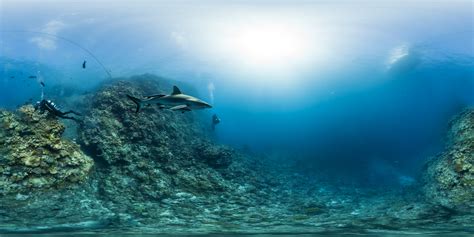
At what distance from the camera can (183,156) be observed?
16297mm

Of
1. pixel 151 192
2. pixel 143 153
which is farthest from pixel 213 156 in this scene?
pixel 151 192

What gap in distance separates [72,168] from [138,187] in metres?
2.36

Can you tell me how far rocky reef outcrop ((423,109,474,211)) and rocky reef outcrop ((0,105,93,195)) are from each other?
1273 cm

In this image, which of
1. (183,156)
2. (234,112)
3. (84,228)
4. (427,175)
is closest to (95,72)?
(183,156)

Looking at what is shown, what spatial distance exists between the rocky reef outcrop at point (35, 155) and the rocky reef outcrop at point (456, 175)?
41.8ft

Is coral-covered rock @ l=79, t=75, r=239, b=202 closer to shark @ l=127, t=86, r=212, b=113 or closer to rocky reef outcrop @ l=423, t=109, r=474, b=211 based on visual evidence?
shark @ l=127, t=86, r=212, b=113

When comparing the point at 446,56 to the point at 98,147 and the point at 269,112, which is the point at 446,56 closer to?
the point at 98,147

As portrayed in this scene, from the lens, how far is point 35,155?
12.6 meters

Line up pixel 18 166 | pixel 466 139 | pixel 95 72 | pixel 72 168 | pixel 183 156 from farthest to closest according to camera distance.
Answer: pixel 95 72 → pixel 183 156 → pixel 466 139 → pixel 72 168 → pixel 18 166

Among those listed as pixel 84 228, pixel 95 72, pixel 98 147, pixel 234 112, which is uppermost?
pixel 234 112

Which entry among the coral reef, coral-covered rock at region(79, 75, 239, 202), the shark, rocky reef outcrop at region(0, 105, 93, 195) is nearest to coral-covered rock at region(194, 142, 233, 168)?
coral-covered rock at region(79, 75, 239, 202)

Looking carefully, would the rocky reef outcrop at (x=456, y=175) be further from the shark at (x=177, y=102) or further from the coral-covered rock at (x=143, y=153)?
the shark at (x=177, y=102)

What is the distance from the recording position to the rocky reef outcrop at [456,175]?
41.9ft

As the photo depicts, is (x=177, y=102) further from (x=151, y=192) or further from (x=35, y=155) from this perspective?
(x=35, y=155)
